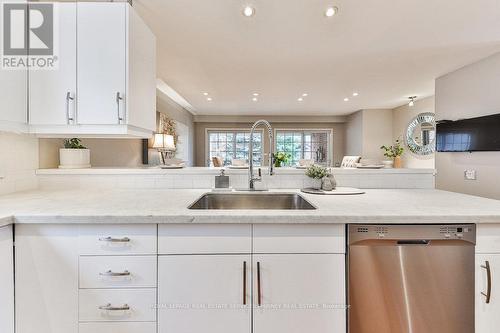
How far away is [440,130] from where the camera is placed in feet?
13.6

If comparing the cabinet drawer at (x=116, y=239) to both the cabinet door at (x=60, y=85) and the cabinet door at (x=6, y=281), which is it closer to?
the cabinet door at (x=6, y=281)

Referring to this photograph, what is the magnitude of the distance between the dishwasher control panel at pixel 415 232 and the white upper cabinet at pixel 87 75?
1.34 m

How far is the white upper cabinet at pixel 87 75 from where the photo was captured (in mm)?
1449

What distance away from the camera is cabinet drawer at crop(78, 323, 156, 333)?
109 centimetres

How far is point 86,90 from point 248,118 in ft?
23.0

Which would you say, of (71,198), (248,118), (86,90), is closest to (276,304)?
(71,198)

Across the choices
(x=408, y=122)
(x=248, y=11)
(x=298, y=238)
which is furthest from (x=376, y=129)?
(x=298, y=238)

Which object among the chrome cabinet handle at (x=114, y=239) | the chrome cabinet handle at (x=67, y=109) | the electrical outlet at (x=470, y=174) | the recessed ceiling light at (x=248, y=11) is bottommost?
the chrome cabinet handle at (x=114, y=239)

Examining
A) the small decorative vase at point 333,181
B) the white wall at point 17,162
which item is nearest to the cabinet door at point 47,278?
the white wall at point 17,162

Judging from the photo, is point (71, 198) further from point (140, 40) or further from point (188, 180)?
point (140, 40)

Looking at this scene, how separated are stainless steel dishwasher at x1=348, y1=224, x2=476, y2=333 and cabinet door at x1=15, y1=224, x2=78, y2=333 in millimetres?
1168

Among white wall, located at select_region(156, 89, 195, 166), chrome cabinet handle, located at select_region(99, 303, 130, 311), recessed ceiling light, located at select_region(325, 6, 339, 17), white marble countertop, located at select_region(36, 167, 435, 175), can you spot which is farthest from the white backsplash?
white wall, located at select_region(156, 89, 195, 166)

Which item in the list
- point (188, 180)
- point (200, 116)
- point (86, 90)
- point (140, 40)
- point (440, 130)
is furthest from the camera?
point (200, 116)

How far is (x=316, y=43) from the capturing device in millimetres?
2803
